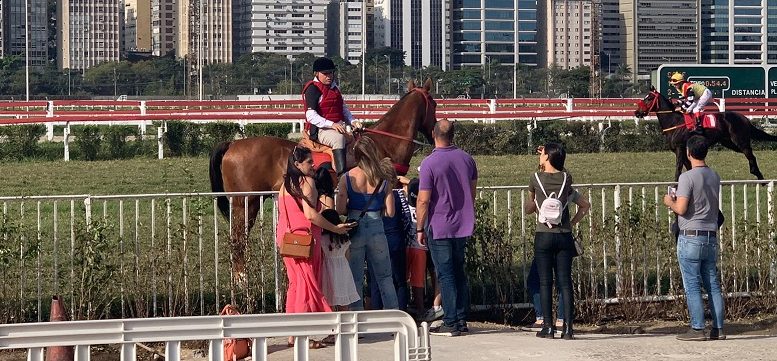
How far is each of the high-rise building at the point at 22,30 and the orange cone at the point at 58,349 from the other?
169254mm

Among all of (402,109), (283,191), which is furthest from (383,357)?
(402,109)

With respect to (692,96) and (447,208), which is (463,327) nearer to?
(447,208)

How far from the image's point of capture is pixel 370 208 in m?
9.77

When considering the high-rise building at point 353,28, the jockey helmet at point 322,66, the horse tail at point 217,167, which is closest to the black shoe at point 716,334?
the jockey helmet at point 322,66

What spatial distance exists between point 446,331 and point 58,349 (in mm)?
2777

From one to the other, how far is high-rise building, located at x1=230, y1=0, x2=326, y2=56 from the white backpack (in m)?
170

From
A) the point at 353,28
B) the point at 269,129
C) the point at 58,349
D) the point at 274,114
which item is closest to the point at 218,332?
the point at 58,349

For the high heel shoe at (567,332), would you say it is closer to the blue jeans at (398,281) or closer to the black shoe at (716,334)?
the black shoe at (716,334)

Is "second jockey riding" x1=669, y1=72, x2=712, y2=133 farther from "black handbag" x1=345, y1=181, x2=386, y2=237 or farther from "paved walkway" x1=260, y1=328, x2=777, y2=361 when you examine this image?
"black handbag" x1=345, y1=181, x2=386, y2=237

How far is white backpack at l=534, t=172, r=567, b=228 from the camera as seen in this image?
9938 mm

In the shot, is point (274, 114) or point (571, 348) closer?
point (571, 348)

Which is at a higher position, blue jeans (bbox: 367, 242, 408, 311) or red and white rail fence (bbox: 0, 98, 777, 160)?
red and white rail fence (bbox: 0, 98, 777, 160)

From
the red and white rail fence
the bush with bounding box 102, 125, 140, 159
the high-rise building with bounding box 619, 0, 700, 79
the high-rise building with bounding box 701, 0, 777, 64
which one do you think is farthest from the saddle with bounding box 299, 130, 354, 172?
the high-rise building with bounding box 701, 0, 777, 64

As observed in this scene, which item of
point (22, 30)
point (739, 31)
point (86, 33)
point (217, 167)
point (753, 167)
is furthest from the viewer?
point (739, 31)
